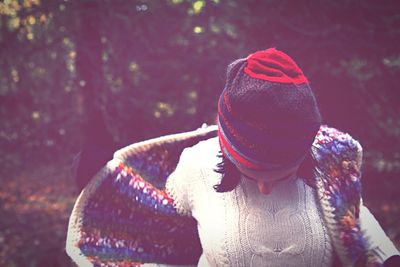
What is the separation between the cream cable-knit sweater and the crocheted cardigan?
176 millimetres

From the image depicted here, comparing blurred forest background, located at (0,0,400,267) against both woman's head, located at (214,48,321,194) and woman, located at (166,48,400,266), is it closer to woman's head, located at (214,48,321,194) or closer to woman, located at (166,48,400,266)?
woman, located at (166,48,400,266)

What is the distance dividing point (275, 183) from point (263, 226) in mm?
159

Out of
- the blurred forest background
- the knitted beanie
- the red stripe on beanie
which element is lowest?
the blurred forest background

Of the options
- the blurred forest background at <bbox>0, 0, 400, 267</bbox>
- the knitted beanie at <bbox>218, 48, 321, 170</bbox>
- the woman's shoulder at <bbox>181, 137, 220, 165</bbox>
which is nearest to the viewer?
the knitted beanie at <bbox>218, 48, 321, 170</bbox>

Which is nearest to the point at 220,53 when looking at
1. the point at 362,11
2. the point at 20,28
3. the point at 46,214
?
the point at 362,11

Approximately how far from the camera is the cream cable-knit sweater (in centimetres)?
156

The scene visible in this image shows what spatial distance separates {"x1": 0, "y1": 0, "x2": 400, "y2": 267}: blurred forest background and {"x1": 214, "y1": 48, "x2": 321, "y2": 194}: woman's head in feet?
6.42

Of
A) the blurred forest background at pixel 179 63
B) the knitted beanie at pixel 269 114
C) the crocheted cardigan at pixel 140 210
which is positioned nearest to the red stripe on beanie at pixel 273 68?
the knitted beanie at pixel 269 114

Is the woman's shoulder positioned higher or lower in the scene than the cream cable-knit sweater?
higher

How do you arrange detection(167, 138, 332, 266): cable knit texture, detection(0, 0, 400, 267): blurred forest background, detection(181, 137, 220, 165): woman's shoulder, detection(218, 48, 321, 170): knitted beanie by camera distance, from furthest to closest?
detection(0, 0, 400, 267): blurred forest background → detection(181, 137, 220, 165): woman's shoulder → detection(167, 138, 332, 266): cable knit texture → detection(218, 48, 321, 170): knitted beanie

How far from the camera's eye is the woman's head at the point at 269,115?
1.38 m

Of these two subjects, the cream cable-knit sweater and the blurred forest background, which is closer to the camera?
the cream cable-knit sweater

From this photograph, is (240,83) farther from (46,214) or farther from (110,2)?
(46,214)

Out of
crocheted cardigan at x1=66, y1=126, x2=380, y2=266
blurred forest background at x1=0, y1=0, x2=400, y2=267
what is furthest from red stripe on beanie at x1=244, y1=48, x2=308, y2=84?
blurred forest background at x1=0, y1=0, x2=400, y2=267
